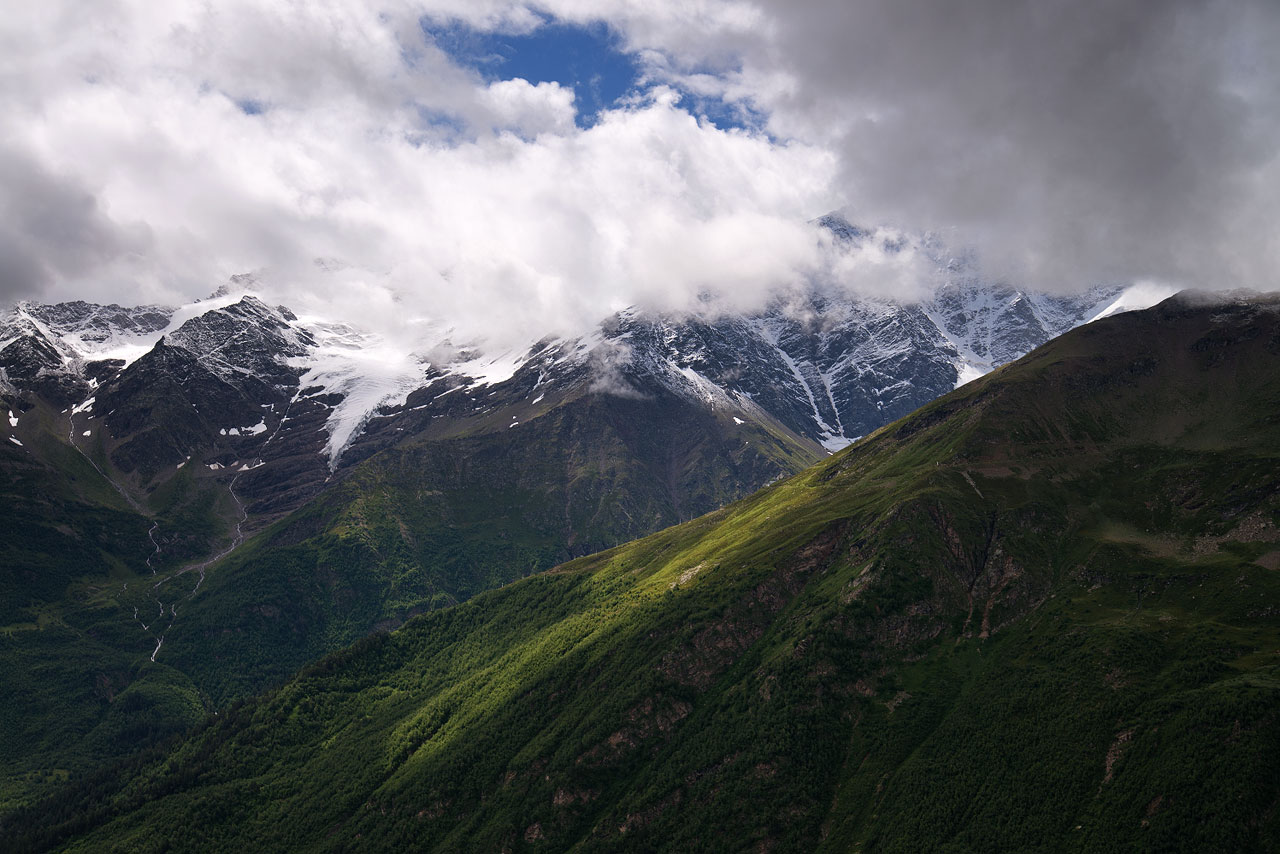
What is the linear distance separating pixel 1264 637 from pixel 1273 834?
57350 millimetres

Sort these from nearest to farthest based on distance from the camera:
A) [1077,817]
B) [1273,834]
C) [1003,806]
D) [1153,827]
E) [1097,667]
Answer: [1273,834] < [1153,827] < [1077,817] < [1003,806] < [1097,667]

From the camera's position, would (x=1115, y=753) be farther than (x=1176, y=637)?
No

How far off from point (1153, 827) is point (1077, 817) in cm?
1441

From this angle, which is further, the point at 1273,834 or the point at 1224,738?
the point at 1224,738

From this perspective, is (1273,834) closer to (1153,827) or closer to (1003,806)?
(1153,827)

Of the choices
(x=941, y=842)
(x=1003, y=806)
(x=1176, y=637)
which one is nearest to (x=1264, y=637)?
(x=1176, y=637)

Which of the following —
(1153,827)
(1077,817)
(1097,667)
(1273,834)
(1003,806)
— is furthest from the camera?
(1097,667)

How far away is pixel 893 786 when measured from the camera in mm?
193625

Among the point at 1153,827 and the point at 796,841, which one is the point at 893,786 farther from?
the point at 1153,827

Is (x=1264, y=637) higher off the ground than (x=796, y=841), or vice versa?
(x=1264, y=637)

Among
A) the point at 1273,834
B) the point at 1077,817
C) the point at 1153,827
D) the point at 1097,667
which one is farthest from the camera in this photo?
the point at 1097,667

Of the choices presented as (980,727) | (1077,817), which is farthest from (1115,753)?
(980,727)

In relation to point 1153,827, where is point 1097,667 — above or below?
above

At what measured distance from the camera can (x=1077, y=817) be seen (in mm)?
163750
